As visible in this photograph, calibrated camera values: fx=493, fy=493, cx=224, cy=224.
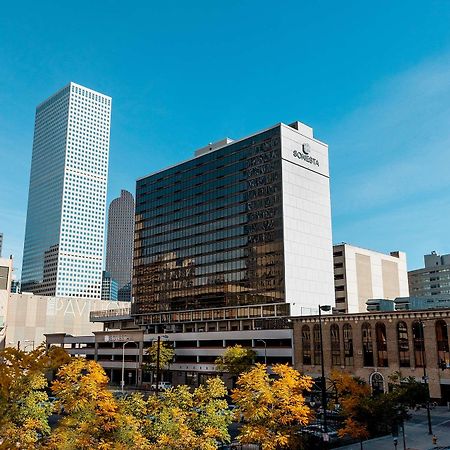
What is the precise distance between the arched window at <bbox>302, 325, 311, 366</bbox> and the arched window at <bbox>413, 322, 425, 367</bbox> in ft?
70.5

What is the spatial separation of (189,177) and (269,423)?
359 feet

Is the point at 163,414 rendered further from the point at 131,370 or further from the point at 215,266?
the point at 131,370

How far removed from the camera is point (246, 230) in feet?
391

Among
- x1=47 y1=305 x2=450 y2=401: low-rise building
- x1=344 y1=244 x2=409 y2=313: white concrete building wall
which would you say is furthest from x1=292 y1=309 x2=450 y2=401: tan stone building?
x1=344 y1=244 x2=409 y2=313: white concrete building wall

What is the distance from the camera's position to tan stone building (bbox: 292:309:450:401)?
73.7 meters

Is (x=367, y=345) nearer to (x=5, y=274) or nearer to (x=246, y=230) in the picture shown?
(x=246, y=230)

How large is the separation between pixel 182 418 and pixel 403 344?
59.0m

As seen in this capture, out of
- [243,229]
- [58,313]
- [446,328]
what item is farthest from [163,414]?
[58,313]

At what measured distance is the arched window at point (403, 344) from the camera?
76562 millimetres

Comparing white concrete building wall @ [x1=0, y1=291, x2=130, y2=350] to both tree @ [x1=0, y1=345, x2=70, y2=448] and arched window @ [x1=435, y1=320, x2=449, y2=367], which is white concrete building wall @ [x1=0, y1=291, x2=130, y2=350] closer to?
arched window @ [x1=435, y1=320, x2=449, y2=367]

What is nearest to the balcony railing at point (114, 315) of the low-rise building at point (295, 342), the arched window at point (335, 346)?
the low-rise building at point (295, 342)

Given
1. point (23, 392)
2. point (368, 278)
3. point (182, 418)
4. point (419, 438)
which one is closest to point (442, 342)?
point (419, 438)

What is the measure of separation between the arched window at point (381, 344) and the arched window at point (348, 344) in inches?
197

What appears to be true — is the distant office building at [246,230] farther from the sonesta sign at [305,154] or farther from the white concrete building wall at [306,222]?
the white concrete building wall at [306,222]
